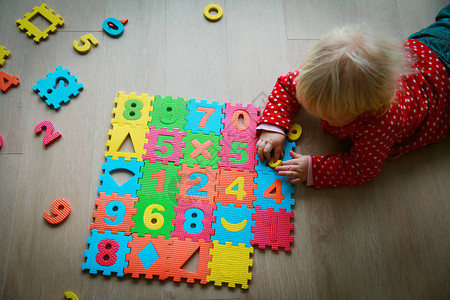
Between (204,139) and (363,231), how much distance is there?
55 centimetres

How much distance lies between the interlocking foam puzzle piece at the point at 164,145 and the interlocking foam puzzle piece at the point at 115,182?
0.04 meters

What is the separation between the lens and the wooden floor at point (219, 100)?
37.5 inches

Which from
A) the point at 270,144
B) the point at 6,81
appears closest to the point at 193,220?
the point at 270,144

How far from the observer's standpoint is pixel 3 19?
1.19m

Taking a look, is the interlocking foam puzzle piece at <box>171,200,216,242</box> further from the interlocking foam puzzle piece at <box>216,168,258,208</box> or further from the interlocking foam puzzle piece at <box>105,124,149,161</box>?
the interlocking foam puzzle piece at <box>105,124,149,161</box>

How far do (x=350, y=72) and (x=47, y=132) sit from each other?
884 mm

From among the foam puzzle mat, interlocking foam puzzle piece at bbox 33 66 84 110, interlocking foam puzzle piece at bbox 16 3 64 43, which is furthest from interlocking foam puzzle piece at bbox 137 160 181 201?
interlocking foam puzzle piece at bbox 16 3 64 43

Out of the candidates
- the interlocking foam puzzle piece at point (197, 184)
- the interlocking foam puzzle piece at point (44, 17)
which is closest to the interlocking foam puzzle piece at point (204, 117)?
the interlocking foam puzzle piece at point (197, 184)

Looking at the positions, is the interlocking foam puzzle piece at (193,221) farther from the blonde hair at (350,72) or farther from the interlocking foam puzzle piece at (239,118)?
the blonde hair at (350,72)

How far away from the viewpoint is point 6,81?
1111 millimetres

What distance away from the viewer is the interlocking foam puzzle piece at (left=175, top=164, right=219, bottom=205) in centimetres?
101

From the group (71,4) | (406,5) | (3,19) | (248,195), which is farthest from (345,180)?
(3,19)

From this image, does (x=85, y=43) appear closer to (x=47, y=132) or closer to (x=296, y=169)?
(x=47, y=132)

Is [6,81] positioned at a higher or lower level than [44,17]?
lower
